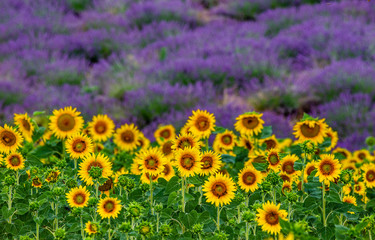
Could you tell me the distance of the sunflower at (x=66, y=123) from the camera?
7.88 ft

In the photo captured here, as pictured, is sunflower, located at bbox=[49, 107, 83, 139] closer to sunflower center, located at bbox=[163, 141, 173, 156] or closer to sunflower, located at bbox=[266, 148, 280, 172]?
sunflower center, located at bbox=[163, 141, 173, 156]

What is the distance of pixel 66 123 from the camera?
7.90 feet

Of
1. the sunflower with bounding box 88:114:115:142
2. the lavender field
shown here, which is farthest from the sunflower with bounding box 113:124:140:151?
the lavender field

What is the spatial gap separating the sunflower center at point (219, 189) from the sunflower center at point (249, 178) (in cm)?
25

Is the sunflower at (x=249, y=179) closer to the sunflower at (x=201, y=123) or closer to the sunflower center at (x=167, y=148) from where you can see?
the sunflower at (x=201, y=123)

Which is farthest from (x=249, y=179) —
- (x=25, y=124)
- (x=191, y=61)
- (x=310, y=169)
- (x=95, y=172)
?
(x=191, y=61)

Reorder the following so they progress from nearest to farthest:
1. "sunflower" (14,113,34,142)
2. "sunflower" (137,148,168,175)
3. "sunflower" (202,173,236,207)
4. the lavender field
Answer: "sunflower" (202,173,236,207), "sunflower" (137,148,168,175), "sunflower" (14,113,34,142), the lavender field

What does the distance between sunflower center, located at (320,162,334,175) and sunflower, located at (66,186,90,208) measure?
97cm

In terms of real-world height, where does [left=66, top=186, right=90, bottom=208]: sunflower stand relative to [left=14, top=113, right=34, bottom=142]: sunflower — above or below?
above

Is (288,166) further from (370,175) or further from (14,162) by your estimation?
(14,162)

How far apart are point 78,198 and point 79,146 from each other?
0.31 metres

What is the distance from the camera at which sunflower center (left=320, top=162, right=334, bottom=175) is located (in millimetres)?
1995

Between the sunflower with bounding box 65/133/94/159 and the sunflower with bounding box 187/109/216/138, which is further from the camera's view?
the sunflower with bounding box 187/109/216/138

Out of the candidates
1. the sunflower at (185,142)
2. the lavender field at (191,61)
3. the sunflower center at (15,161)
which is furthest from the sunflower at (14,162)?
the lavender field at (191,61)
